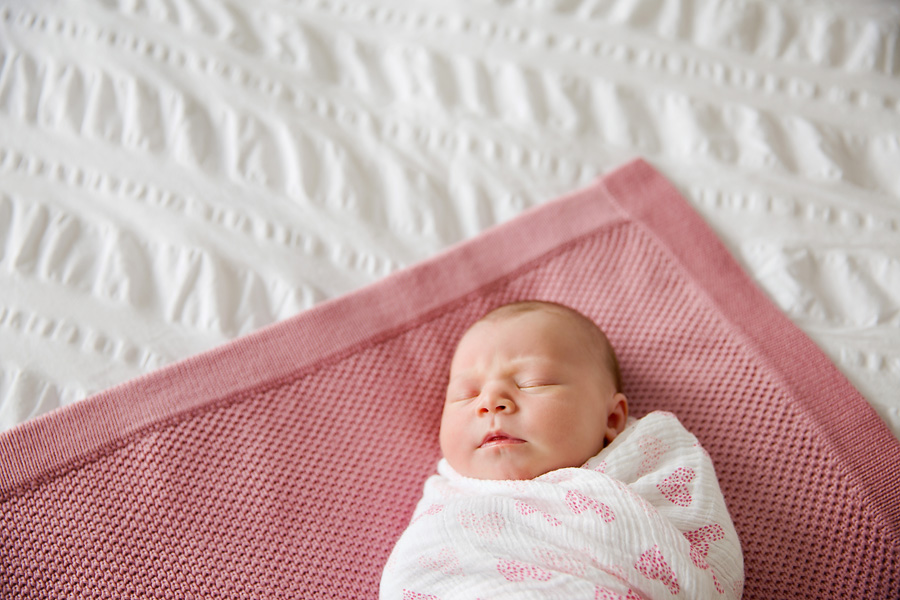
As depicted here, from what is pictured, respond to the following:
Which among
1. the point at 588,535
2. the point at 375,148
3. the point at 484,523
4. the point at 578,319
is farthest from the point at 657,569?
the point at 375,148

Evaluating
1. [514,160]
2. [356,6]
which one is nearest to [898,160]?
[514,160]

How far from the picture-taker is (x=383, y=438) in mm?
940

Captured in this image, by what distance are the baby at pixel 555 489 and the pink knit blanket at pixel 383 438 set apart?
9cm

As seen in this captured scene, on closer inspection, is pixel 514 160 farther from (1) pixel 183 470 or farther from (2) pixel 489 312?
(1) pixel 183 470

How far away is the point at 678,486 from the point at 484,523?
0.24 m

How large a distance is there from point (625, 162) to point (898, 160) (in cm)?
45

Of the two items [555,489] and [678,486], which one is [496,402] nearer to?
[555,489]

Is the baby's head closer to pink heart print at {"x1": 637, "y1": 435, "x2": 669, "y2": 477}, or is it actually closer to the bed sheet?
pink heart print at {"x1": 637, "y1": 435, "x2": 669, "y2": 477}

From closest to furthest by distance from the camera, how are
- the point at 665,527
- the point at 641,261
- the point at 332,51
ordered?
1. the point at 665,527
2. the point at 641,261
3. the point at 332,51

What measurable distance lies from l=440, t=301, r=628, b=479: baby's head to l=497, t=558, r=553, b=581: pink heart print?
0.13 metres

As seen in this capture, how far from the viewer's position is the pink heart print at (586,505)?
2.39ft

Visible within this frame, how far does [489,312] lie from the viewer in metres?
0.96

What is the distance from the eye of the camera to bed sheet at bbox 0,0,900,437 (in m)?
1.01

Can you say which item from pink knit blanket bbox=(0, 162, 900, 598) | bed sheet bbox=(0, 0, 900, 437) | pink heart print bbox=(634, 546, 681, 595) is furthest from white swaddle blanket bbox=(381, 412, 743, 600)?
bed sheet bbox=(0, 0, 900, 437)
